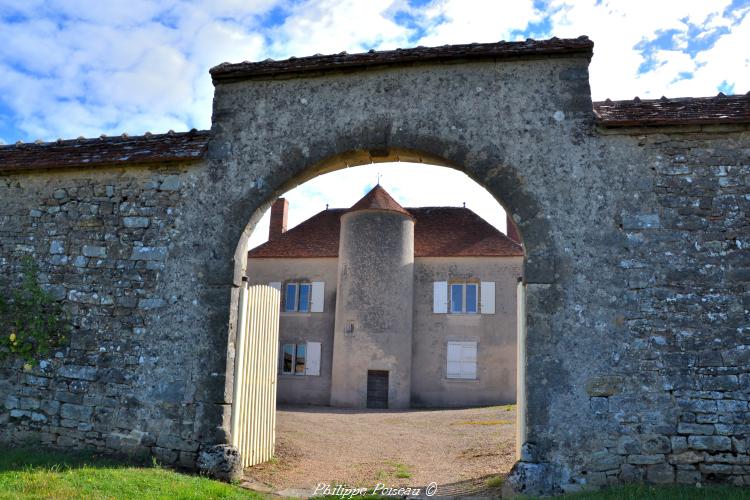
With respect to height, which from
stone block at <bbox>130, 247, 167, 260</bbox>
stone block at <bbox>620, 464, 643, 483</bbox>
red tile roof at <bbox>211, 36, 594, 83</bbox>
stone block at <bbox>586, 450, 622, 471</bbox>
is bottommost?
stone block at <bbox>620, 464, 643, 483</bbox>

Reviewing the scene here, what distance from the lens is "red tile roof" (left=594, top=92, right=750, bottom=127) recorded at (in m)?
6.12

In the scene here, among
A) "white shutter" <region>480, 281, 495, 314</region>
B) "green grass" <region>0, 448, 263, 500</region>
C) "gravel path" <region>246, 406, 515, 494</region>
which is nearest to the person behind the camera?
"green grass" <region>0, 448, 263, 500</region>

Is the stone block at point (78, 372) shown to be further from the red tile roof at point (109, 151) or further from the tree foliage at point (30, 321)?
the red tile roof at point (109, 151)

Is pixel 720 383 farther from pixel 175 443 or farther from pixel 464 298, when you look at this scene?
pixel 464 298

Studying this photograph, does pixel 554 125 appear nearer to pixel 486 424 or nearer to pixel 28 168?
pixel 28 168

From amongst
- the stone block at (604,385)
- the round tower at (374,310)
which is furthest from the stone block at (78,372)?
the round tower at (374,310)

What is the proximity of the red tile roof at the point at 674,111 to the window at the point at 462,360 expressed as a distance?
43.8ft

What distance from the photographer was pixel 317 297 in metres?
20.2

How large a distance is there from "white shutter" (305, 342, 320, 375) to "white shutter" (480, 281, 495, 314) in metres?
5.75

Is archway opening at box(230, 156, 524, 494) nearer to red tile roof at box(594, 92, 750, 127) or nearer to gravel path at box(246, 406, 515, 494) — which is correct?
gravel path at box(246, 406, 515, 494)

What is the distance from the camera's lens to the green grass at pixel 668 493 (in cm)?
515

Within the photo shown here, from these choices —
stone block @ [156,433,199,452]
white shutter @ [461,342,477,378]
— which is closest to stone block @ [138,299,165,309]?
stone block @ [156,433,199,452]

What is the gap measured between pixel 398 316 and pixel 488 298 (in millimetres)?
3067

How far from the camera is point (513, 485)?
572cm
